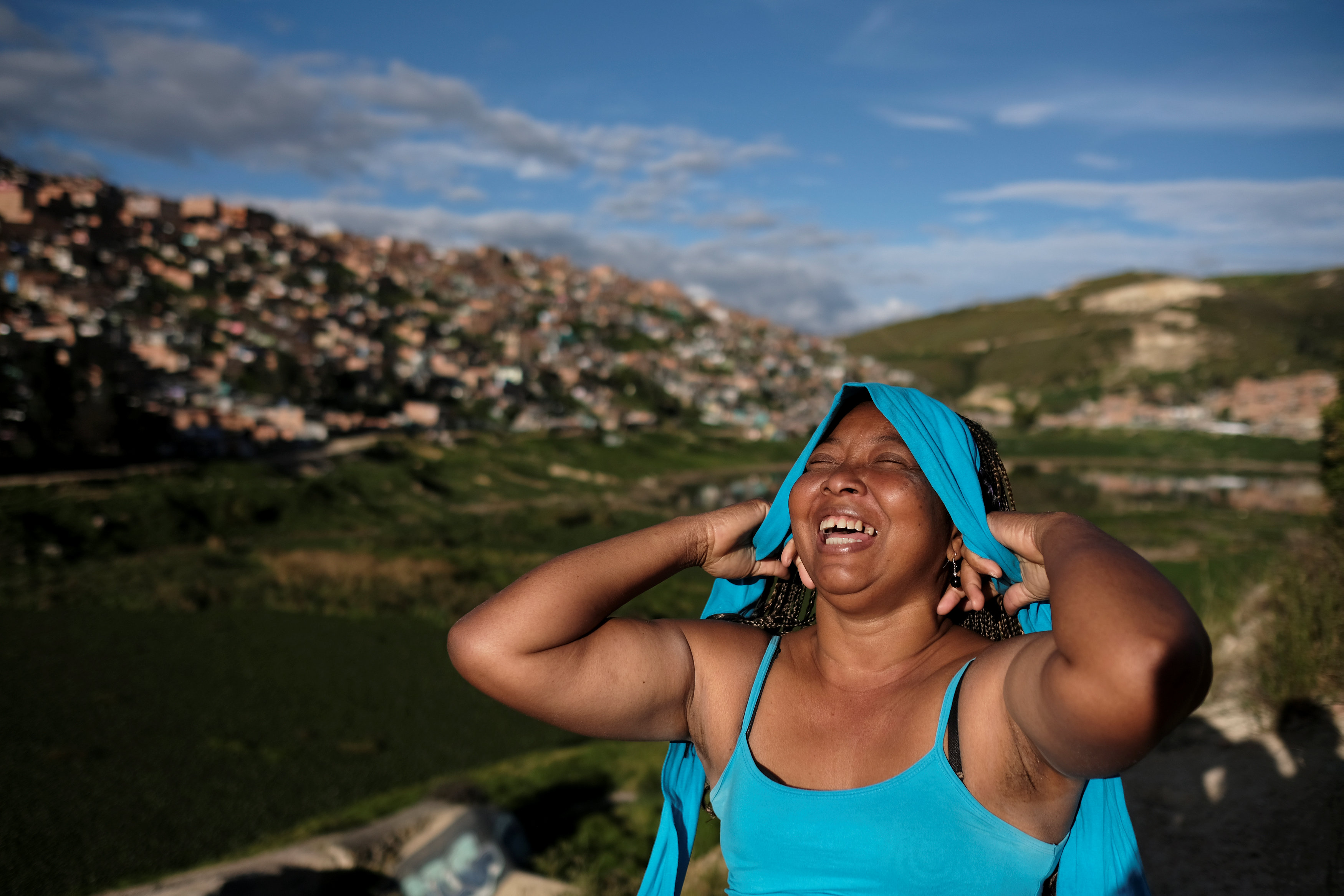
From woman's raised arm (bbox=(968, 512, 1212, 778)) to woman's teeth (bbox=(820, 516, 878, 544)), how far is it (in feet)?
1.17

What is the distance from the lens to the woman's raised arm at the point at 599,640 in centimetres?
174

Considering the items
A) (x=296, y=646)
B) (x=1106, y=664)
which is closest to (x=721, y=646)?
(x=1106, y=664)

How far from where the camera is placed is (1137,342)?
106875 millimetres

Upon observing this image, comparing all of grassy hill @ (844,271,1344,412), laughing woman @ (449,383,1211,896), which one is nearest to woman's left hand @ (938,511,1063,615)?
laughing woman @ (449,383,1211,896)

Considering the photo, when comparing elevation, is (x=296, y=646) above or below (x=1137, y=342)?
below

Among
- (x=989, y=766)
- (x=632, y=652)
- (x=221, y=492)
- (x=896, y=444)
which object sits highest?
(x=896, y=444)

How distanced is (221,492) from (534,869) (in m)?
29.1

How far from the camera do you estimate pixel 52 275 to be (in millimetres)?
54625

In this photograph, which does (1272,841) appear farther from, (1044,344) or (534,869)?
(1044,344)

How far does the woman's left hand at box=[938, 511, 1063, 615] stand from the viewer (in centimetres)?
159

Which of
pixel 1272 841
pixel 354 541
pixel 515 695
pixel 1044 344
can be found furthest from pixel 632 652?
pixel 1044 344

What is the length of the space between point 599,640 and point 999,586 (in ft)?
2.76

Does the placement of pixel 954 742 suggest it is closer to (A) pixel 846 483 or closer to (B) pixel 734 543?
(A) pixel 846 483

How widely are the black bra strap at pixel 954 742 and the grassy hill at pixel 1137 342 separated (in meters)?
91.1
